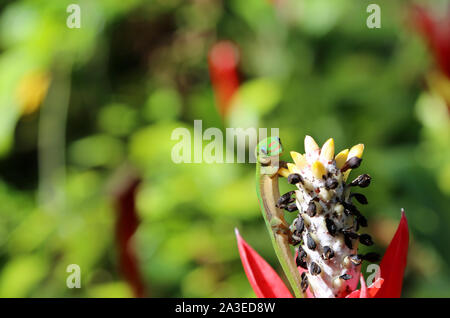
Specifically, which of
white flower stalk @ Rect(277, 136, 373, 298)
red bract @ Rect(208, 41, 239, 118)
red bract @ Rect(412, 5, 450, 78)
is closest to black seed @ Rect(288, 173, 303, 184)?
white flower stalk @ Rect(277, 136, 373, 298)

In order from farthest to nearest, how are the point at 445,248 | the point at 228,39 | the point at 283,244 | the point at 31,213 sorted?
the point at 228,39, the point at 31,213, the point at 445,248, the point at 283,244

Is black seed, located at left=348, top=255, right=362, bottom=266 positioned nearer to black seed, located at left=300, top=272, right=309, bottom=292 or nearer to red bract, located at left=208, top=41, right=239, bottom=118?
black seed, located at left=300, top=272, right=309, bottom=292

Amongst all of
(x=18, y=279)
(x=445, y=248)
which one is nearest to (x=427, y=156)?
(x=445, y=248)

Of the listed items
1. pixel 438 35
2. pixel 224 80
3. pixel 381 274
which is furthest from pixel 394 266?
pixel 224 80

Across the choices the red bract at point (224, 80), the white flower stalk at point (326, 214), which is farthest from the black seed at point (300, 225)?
the red bract at point (224, 80)

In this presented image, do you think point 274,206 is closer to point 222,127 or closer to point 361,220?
point 361,220

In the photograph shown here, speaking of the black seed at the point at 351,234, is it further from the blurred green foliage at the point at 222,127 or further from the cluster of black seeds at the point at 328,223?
the blurred green foliage at the point at 222,127

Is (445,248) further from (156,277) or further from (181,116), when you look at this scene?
(181,116)
